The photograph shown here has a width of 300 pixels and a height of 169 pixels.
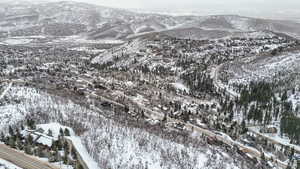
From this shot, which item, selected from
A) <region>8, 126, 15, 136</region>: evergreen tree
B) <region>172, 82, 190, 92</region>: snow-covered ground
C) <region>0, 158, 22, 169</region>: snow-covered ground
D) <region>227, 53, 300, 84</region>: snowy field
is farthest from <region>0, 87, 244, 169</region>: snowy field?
<region>227, 53, 300, 84</region>: snowy field

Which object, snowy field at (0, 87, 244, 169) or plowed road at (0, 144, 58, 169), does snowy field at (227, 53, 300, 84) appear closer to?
snowy field at (0, 87, 244, 169)

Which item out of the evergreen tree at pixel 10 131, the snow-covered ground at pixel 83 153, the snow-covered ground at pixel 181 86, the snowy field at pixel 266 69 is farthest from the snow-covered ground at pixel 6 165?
the snowy field at pixel 266 69

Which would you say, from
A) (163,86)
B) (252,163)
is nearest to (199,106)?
(163,86)

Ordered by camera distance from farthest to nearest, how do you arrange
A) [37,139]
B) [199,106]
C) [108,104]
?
[199,106]
[108,104]
[37,139]

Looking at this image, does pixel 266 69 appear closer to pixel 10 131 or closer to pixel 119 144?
pixel 119 144

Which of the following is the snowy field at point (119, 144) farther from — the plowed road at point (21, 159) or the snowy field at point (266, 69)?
the snowy field at point (266, 69)

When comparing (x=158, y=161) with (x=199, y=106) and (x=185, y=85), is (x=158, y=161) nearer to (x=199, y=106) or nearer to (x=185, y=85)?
(x=199, y=106)
